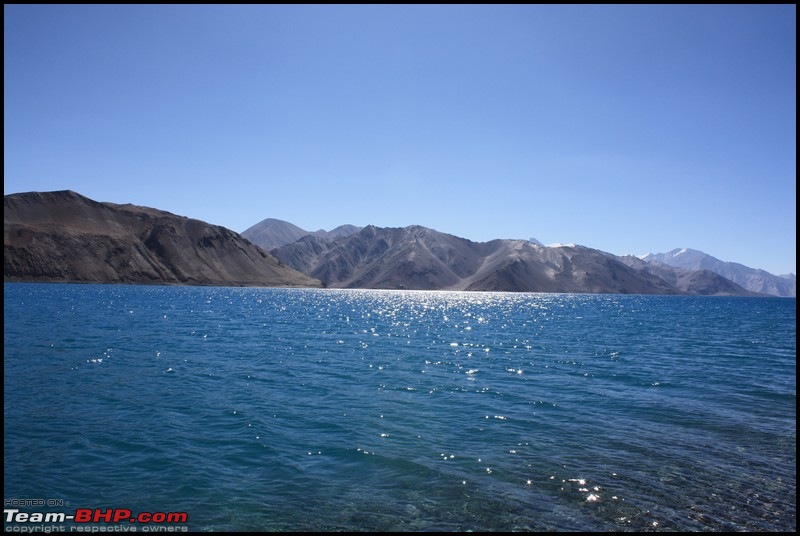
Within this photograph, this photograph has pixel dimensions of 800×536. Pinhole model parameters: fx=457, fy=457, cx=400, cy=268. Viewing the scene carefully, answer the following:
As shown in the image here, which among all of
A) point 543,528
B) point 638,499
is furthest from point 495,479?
point 638,499

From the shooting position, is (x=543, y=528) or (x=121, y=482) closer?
(x=543, y=528)

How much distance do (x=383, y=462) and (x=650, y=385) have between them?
23.0 meters

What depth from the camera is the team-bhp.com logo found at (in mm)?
11836

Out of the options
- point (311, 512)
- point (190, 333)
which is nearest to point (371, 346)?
point (190, 333)

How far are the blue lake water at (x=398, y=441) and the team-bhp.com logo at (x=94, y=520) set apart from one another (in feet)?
1.11

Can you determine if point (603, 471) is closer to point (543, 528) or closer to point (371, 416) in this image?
point (543, 528)

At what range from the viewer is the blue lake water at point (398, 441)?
515 inches

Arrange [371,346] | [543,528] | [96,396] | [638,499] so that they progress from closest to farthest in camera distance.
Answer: [543,528], [638,499], [96,396], [371,346]

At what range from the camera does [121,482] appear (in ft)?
46.6

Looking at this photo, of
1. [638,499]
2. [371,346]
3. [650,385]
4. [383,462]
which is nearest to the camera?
[638,499]

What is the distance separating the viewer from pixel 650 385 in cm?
3106

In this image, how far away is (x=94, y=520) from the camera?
12219 mm

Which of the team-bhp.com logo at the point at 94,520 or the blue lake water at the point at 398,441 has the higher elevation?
the blue lake water at the point at 398,441

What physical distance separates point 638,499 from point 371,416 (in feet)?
39.0
